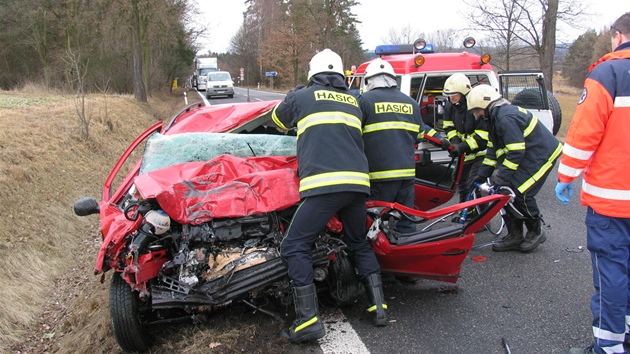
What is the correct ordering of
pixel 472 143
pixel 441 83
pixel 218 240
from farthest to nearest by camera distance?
pixel 441 83
pixel 472 143
pixel 218 240

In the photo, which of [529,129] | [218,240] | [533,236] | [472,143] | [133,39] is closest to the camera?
[218,240]

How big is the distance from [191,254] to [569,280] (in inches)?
123

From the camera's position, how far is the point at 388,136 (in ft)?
11.6

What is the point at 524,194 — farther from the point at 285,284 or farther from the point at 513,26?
the point at 513,26

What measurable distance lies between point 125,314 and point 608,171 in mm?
3064

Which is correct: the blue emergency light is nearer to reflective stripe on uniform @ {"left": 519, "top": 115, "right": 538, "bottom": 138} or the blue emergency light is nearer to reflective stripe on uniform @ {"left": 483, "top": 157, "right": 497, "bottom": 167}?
reflective stripe on uniform @ {"left": 483, "top": 157, "right": 497, "bottom": 167}

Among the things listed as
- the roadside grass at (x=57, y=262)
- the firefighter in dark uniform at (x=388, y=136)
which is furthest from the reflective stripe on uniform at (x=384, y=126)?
the roadside grass at (x=57, y=262)

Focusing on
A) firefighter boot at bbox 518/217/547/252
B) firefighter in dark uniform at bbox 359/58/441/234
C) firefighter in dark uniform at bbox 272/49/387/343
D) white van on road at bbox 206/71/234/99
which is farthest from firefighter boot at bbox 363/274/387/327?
white van on road at bbox 206/71/234/99

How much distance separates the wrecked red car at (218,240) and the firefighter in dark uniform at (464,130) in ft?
5.95

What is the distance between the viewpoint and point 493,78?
6566 mm

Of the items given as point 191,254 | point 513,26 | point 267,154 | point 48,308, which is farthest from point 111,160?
point 513,26

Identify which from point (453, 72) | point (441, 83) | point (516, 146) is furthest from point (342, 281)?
point (441, 83)

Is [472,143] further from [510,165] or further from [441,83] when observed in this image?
[441,83]

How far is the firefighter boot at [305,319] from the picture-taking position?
114 inches
